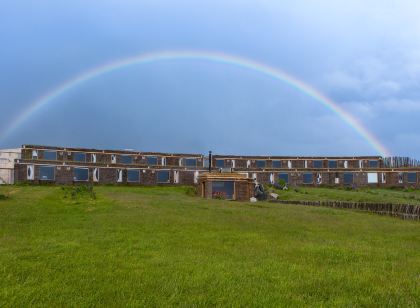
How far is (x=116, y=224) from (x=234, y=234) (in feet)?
16.3

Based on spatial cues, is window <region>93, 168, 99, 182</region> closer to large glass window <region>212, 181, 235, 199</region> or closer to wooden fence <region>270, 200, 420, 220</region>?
large glass window <region>212, 181, 235, 199</region>

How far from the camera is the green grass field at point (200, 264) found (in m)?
7.82

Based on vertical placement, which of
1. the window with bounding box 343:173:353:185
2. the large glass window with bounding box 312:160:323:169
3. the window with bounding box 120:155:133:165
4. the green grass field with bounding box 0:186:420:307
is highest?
the window with bounding box 120:155:133:165

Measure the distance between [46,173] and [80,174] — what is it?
5.06m

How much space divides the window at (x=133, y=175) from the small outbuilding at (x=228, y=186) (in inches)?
1000

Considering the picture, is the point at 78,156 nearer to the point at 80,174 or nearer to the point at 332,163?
the point at 80,174

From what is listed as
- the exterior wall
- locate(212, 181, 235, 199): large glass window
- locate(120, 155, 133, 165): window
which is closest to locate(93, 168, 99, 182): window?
locate(120, 155, 133, 165): window

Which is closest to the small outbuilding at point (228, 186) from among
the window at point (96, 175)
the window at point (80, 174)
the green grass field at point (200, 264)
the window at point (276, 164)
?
the window at point (96, 175)

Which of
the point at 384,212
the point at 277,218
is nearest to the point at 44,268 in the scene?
the point at 277,218

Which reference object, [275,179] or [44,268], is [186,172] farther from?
[44,268]

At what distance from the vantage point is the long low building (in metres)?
67.3

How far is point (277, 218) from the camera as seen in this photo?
22.8 metres

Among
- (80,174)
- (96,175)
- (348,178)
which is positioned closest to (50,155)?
(80,174)

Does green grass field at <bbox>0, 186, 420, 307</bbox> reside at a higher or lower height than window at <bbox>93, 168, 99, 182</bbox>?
lower
